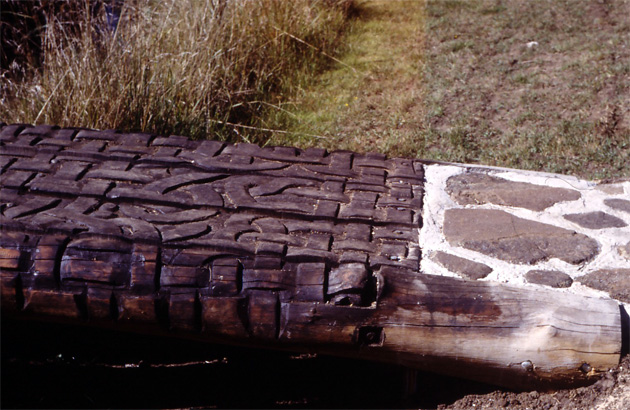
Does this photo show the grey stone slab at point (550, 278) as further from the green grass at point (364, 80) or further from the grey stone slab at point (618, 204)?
the green grass at point (364, 80)

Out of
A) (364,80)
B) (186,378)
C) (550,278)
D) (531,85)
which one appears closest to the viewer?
(550,278)

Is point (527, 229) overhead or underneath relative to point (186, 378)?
Result: overhead

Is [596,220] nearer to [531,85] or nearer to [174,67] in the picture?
[531,85]

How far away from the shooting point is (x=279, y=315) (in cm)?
203

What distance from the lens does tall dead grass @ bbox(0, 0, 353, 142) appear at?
3742 millimetres

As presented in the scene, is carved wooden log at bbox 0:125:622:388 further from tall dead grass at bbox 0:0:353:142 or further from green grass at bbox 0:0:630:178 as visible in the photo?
green grass at bbox 0:0:630:178

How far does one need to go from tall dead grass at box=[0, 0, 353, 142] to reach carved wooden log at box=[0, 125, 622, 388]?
1.51 meters

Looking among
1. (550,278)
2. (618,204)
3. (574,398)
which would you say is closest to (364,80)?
(618,204)

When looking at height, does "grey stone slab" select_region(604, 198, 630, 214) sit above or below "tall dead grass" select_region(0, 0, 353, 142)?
below

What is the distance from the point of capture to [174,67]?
4113 mm

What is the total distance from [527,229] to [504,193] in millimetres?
277

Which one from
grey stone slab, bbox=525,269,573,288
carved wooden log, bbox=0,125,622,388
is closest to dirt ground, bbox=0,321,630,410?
carved wooden log, bbox=0,125,622,388

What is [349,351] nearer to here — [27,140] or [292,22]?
[27,140]

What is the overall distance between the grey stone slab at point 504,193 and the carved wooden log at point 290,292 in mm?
434
